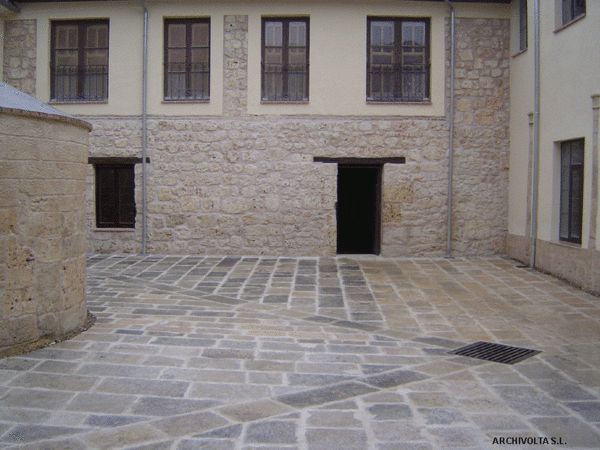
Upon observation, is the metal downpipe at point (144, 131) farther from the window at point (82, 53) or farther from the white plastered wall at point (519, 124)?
the white plastered wall at point (519, 124)

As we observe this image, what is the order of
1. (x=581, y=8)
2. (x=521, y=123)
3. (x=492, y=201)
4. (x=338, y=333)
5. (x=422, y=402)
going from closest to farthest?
(x=422, y=402) < (x=338, y=333) < (x=581, y=8) < (x=521, y=123) < (x=492, y=201)

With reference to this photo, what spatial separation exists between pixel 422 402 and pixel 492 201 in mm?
8229

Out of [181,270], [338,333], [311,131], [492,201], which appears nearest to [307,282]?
[181,270]

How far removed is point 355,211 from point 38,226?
851 centimetres

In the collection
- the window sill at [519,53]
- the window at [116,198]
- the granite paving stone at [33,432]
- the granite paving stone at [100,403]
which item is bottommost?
the granite paving stone at [33,432]

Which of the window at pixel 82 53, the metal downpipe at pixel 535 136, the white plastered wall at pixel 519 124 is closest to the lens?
the metal downpipe at pixel 535 136

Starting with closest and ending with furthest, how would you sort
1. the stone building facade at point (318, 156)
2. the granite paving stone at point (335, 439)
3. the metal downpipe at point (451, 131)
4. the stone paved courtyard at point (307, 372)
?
the granite paving stone at point (335, 439) → the stone paved courtyard at point (307, 372) → the metal downpipe at point (451, 131) → the stone building facade at point (318, 156)

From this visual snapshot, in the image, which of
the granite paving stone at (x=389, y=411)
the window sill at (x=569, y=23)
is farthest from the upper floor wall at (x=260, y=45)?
the granite paving stone at (x=389, y=411)

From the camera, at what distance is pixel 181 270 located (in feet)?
32.6

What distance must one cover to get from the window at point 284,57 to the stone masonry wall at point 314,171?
0.48 meters

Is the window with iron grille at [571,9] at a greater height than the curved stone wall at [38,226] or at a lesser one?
greater

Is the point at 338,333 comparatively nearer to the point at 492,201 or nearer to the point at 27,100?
the point at 27,100

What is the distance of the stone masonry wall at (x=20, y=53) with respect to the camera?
11.6 m

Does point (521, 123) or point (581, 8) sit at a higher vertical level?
point (581, 8)
